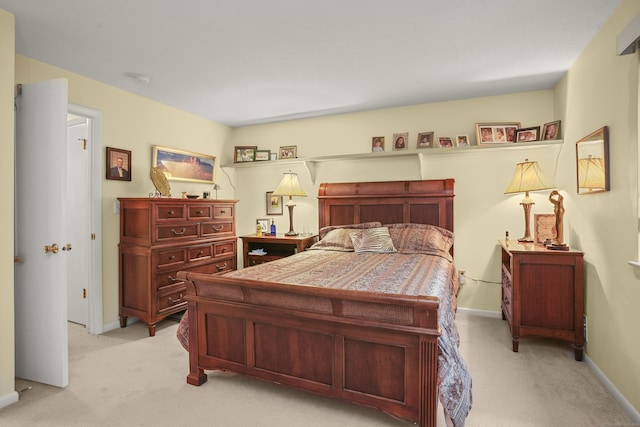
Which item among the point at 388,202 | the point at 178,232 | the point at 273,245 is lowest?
the point at 273,245

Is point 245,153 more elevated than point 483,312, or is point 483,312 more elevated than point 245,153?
point 245,153

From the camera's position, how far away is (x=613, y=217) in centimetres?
219

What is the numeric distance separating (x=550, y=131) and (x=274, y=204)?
3.40 m

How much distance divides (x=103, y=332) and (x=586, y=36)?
488 centimetres

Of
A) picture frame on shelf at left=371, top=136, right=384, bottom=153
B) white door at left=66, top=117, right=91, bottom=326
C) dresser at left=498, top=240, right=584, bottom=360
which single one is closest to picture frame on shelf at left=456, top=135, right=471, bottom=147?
picture frame on shelf at left=371, top=136, right=384, bottom=153

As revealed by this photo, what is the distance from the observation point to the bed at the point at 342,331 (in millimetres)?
1665

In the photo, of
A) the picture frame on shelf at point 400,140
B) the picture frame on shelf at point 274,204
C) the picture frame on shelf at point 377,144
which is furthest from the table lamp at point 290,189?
the picture frame on shelf at point 400,140

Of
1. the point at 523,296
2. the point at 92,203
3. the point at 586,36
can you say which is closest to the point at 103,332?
the point at 92,203

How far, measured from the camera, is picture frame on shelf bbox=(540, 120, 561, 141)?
3.33m

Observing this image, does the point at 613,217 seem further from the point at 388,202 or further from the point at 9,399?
the point at 9,399

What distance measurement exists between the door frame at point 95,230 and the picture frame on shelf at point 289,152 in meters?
2.18

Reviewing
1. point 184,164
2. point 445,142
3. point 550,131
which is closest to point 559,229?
point 550,131

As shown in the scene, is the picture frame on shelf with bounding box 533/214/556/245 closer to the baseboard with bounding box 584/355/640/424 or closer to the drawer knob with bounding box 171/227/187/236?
the baseboard with bounding box 584/355/640/424

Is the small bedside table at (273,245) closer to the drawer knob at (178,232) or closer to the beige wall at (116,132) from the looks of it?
A: the drawer knob at (178,232)
